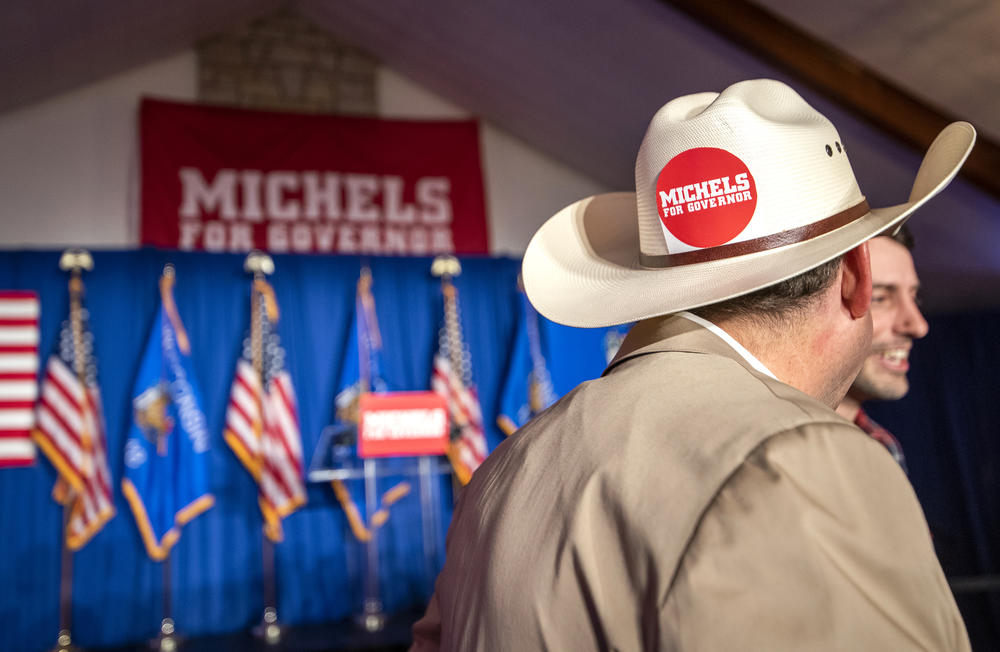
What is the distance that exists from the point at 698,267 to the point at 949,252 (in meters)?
5.41

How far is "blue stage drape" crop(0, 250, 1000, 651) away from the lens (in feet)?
15.9

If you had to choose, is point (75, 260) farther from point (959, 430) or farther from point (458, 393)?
point (959, 430)

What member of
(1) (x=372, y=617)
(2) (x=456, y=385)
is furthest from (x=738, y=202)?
(2) (x=456, y=385)

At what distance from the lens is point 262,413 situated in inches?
203

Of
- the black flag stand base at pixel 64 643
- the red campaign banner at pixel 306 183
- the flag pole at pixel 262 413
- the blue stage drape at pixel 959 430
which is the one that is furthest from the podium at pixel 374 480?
the blue stage drape at pixel 959 430

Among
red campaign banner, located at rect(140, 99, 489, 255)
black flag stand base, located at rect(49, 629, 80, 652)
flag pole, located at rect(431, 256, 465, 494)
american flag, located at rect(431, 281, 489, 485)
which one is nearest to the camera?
black flag stand base, located at rect(49, 629, 80, 652)

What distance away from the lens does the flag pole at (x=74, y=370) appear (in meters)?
4.69

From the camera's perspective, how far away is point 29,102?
6.05m

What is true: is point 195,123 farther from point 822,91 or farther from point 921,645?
point 921,645

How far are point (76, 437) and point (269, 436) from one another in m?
1.08

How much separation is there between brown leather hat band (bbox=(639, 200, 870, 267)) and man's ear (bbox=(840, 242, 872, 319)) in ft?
0.12

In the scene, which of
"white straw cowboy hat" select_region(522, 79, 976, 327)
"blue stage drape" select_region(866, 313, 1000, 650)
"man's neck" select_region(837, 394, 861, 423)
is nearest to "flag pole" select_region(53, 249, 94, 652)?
"man's neck" select_region(837, 394, 861, 423)

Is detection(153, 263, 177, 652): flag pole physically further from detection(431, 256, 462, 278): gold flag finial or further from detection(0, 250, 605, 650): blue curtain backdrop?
detection(431, 256, 462, 278): gold flag finial

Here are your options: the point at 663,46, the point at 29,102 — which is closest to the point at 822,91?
the point at 663,46
